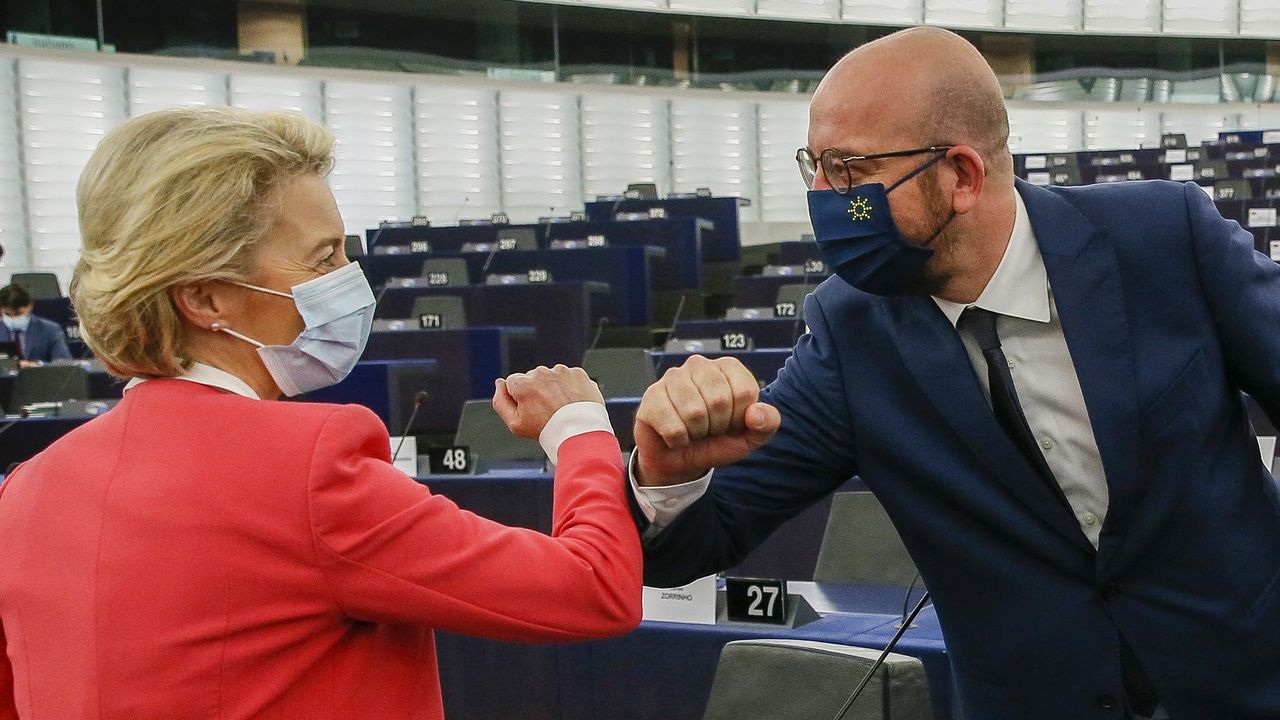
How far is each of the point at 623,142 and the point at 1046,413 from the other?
16.7 m

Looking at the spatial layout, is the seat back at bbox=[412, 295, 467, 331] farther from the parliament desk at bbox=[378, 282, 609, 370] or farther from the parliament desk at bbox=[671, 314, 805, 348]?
the parliament desk at bbox=[671, 314, 805, 348]

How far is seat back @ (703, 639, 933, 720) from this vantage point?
5.42 feet

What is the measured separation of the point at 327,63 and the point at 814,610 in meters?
14.0

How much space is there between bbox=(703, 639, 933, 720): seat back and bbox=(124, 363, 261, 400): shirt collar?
89 centimetres

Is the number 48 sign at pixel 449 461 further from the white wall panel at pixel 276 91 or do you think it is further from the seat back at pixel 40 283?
the white wall panel at pixel 276 91

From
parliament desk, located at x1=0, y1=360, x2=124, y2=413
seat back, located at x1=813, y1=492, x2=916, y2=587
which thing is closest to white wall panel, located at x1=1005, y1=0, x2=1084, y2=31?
parliament desk, located at x1=0, y1=360, x2=124, y2=413

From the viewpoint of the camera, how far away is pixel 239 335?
120 cm

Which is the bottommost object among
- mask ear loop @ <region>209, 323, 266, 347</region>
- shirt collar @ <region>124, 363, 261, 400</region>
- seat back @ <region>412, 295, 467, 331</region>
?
seat back @ <region>412, 295, 467, 331</region>

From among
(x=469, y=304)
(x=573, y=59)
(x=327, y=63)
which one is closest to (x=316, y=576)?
(x=469, y=304)

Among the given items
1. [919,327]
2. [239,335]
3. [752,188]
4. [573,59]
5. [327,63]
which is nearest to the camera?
[239,335]

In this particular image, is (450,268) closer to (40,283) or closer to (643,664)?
(40,283)

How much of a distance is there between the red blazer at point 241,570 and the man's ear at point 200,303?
67 mm

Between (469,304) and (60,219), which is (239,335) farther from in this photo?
(60,219)

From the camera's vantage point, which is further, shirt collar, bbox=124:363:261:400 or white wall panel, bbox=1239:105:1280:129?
white wall panel, bbox=1239:105:1280:129
